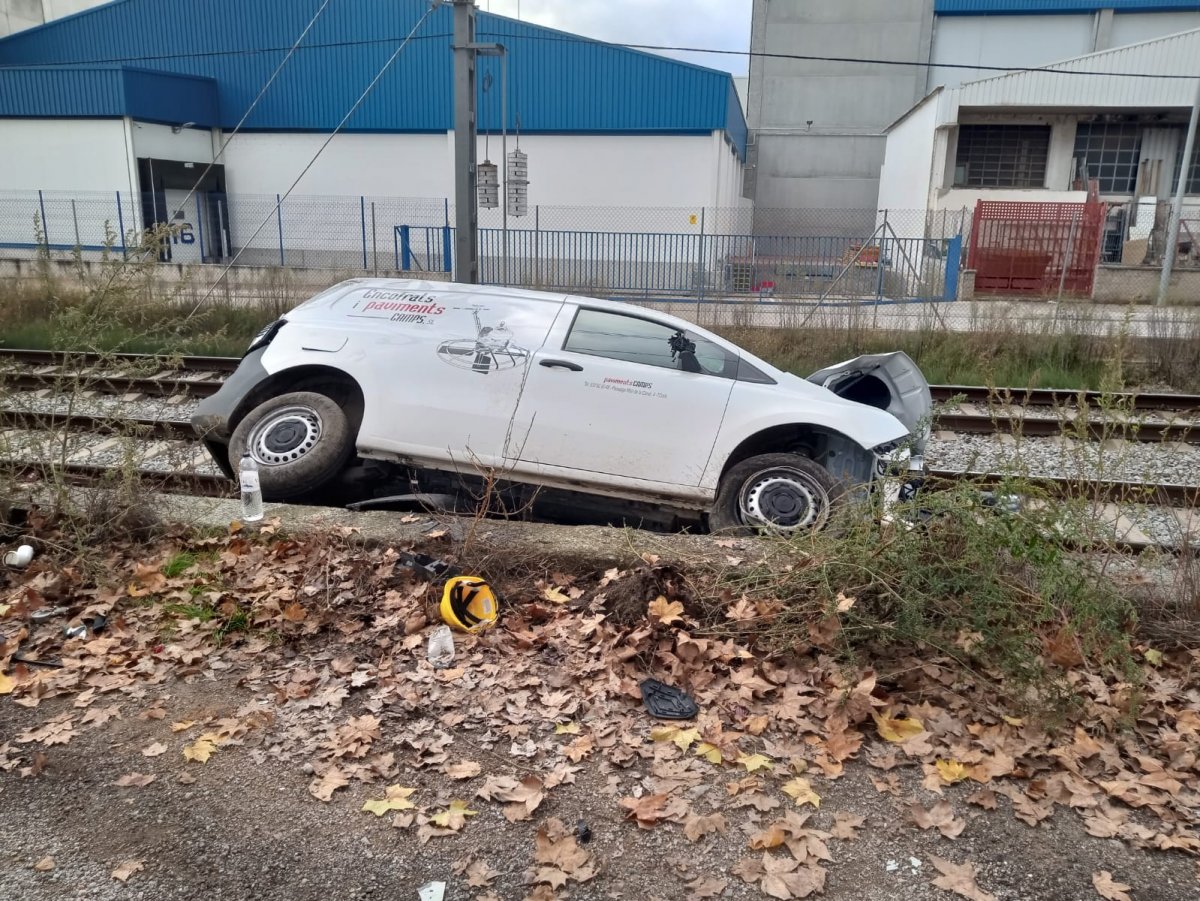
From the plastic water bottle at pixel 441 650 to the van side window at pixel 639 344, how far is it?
2.71 m

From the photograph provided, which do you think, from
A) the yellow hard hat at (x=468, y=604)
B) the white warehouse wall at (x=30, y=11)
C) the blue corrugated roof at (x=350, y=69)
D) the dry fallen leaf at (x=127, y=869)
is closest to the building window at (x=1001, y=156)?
the blue corrugated roof at (x=350, y=69)

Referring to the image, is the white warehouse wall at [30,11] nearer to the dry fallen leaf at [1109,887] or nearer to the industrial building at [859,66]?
the industrial building at [859,66]

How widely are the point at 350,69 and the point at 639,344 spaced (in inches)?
1019

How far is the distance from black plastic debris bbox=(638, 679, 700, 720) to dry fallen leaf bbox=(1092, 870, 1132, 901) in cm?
154

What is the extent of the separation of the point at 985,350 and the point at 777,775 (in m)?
11.4

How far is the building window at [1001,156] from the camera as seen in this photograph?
1215 inches

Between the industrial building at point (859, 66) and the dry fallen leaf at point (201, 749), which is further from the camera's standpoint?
the industrial building at point (859, 66)

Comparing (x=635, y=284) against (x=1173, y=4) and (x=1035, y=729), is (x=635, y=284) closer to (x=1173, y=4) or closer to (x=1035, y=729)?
(x=1035, y=729)

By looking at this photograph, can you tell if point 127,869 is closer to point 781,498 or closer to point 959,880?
point 959,880

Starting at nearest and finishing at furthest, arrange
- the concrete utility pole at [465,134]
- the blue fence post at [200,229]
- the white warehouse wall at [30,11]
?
the concrete utility pole at [465,134] → the blue fence post at [200,229] → the white warehouse wall at [30,11]

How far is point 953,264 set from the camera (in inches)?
861

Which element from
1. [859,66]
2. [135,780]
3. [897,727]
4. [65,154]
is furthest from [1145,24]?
[135,780]

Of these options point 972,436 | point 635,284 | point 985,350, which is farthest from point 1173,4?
point 972,436

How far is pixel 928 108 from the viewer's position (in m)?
28.6
